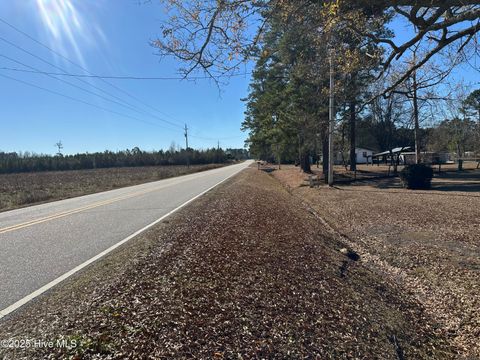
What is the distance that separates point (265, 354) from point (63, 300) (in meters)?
2.71

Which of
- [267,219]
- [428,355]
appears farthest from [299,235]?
[428,355]

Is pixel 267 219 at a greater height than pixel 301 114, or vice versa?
pixel 301 114

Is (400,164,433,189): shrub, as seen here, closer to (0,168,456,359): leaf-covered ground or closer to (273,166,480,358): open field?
(273,166,480,358): open field

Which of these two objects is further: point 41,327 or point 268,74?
point 268,74

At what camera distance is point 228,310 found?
12.4 feet

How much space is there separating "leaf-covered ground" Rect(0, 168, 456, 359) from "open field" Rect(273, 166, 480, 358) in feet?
0.95

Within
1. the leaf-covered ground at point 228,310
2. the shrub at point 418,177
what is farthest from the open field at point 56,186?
the shrub at point 418,177

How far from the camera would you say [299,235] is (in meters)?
7.76

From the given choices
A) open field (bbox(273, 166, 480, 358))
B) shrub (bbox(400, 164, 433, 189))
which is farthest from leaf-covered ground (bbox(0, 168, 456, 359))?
shrub (bbox(400, 164, 433, 189))

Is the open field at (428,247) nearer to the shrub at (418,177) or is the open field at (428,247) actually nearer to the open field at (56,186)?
the shrub at (418,177)

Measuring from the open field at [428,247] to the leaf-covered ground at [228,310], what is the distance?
0.29m

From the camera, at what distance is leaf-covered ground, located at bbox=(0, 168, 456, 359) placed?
311 cm

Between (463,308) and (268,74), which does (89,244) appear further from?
(268,74)

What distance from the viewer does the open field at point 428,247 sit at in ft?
14.0
